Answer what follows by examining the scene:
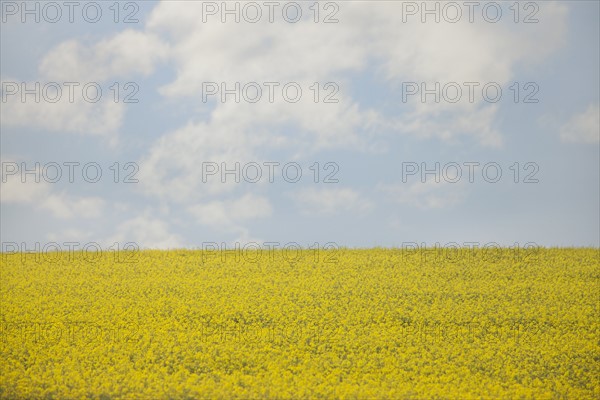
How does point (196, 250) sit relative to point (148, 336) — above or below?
above

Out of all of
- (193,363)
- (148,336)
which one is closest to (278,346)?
(193,363)

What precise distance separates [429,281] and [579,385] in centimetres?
1007

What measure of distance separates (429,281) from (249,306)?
9188 millimetres

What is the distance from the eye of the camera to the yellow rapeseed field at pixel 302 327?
18.7 meters

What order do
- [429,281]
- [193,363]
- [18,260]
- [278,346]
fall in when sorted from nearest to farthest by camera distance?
1. [193,363]
2. [278,346]
3. [429,281]
4. [18,260]

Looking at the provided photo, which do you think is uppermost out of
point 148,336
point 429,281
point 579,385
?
point 429,281

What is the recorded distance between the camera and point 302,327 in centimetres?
2320

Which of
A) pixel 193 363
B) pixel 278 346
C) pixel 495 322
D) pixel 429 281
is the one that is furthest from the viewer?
pixel 429 281

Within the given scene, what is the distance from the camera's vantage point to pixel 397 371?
20266 millimetres

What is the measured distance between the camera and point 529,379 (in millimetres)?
20500

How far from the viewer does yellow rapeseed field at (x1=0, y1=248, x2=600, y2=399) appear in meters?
18.7

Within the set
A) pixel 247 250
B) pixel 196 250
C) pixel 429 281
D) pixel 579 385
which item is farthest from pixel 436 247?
pixel 579 385

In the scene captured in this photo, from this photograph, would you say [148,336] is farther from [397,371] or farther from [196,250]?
[196,250]

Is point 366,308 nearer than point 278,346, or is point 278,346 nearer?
point 278,346
